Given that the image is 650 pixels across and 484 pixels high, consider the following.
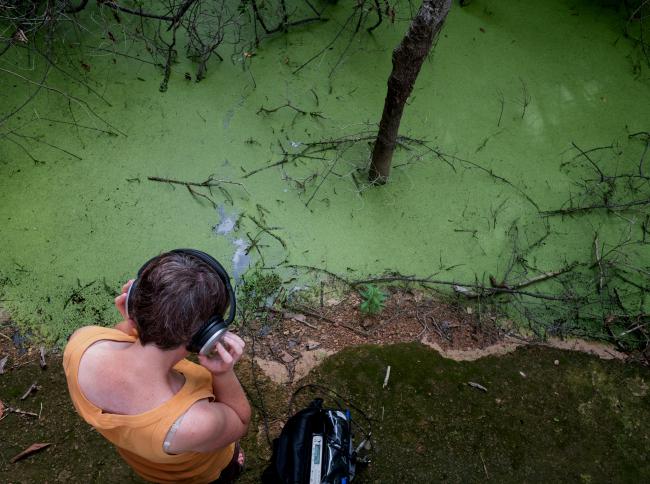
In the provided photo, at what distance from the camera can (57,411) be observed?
5.10ft

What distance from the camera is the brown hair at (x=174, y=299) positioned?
0.84 meters

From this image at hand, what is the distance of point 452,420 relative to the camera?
1.61 meters

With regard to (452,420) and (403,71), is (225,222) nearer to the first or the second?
(403,71)

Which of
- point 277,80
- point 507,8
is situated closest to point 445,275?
point 277,80

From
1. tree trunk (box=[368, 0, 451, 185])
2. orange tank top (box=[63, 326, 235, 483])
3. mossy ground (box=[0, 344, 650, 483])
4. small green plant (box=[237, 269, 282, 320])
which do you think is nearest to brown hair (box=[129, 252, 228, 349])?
orange tank top (box=[63, 326, 235, 483])

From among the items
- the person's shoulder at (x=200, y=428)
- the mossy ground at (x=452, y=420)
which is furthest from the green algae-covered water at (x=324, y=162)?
the person's shoulder at (x=200, y=428)

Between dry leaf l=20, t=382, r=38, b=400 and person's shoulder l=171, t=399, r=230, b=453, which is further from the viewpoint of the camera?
dry leaf l=20, t=382, r=38, b=400

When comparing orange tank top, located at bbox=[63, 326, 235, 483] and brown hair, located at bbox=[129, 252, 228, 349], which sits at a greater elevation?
brown hair, located at bbox=[129, 252, 228, 349]

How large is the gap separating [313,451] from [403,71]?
1212mm

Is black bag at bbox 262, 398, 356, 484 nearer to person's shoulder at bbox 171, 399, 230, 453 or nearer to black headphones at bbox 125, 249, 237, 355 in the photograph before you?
person's shoulder at bbox 171, 399, 230, 453

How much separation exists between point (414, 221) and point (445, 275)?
0.25m

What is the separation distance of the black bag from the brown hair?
2.00ft

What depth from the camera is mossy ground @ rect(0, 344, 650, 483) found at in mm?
1498

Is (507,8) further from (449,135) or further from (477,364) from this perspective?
(477,364)
